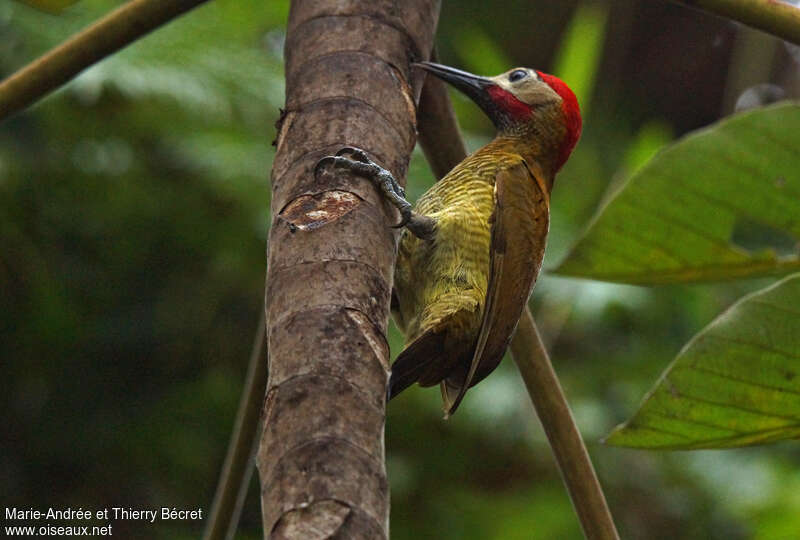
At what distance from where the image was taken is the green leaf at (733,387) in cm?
150

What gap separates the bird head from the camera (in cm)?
276

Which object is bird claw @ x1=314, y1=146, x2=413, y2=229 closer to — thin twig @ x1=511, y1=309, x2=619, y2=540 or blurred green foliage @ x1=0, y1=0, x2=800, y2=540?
thin twig @ x1=511, y1=309, x2=619, y2=540

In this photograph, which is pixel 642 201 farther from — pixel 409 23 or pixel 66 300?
pixel 66 300

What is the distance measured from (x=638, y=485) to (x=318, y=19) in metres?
2.28

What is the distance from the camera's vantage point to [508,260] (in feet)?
7.27

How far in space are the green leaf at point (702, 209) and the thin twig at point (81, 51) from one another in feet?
2.77

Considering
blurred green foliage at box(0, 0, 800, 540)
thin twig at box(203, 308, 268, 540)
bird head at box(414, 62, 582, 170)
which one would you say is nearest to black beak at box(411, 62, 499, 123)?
bird head at box(414, 62, 582, 170)

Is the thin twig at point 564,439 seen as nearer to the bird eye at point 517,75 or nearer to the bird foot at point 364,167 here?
the bird foot at point 364,167

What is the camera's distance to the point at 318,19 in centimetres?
146

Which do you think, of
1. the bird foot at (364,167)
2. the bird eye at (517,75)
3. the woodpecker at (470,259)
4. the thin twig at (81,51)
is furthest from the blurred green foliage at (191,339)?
the bird foot at (364,167)

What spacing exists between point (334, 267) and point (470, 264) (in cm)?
121

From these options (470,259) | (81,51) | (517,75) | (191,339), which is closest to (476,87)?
(517,75)

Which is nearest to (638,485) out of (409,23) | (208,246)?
(208,246)

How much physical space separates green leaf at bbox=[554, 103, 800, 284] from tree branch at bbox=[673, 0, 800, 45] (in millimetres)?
161
